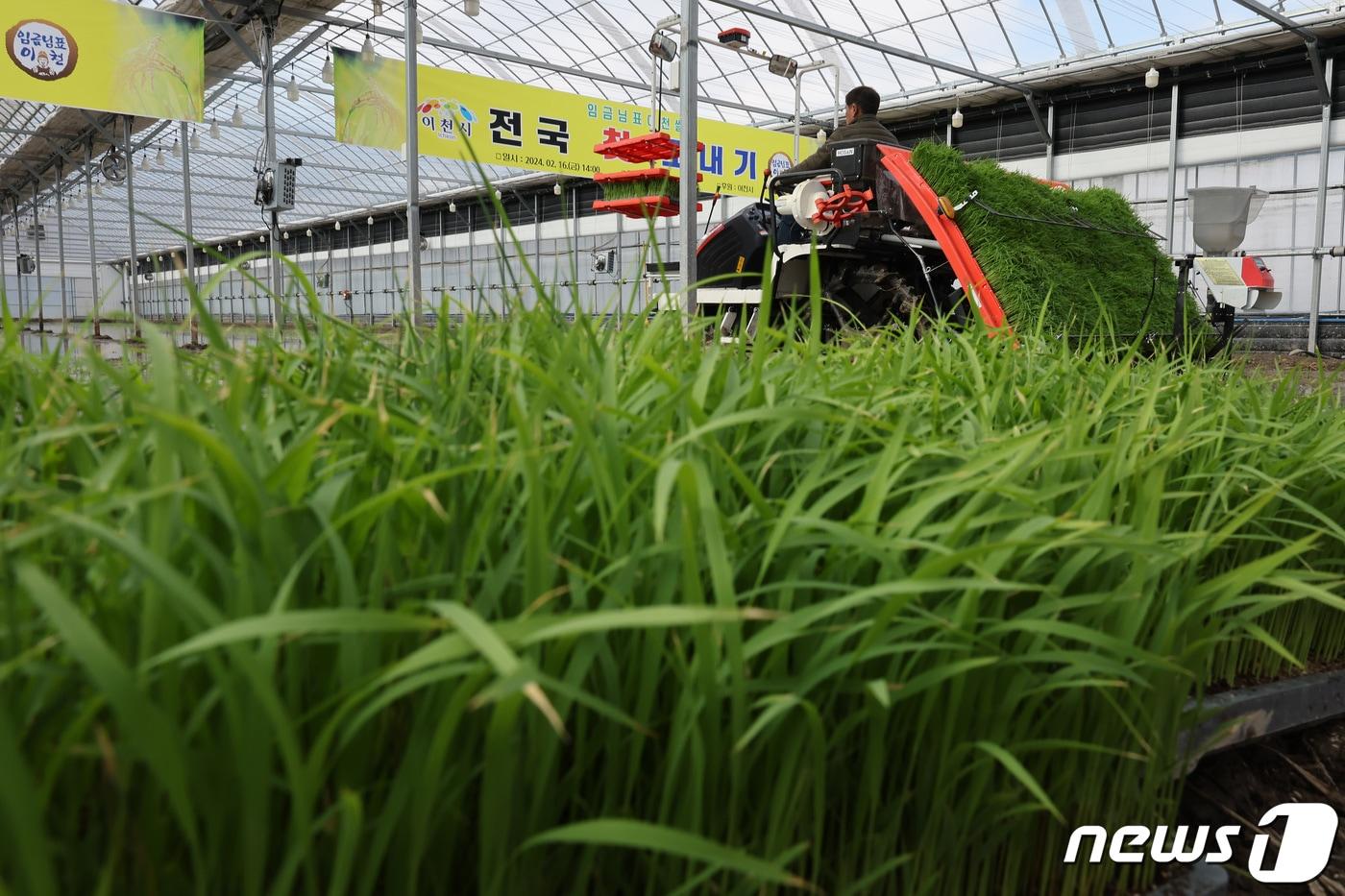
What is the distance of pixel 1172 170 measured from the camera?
37.2ft

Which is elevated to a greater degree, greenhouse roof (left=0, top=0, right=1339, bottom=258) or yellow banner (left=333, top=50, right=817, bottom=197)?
greenhouse roof (left=0, top=0, right=1339, bottom=258)

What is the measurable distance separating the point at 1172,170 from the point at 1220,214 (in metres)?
8.54

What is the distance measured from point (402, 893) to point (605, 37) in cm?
1516

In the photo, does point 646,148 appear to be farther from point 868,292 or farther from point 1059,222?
point 1059,222

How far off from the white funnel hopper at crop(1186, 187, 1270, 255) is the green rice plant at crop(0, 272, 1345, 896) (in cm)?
350

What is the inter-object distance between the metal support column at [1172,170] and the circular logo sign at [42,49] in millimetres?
11033

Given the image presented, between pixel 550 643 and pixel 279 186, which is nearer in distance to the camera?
pixel 550 643

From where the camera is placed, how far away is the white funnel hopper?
391 centimetres

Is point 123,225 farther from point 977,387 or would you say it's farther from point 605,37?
point 977,387

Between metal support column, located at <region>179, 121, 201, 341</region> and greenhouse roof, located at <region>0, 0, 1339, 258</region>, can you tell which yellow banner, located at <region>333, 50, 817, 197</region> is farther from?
metal support column, located at <region>179, 121, 201, 341</region>

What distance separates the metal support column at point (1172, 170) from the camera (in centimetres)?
1103

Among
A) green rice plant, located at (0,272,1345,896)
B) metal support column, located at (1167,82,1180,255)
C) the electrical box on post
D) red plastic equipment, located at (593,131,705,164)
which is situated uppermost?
metal support column, located at (1167,82,1180,255)

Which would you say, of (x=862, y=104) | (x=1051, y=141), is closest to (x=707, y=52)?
(x=1051, y=141)

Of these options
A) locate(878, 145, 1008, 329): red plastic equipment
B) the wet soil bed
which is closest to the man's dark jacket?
locate(878, 145, 1008, 329): red plastic equipment
